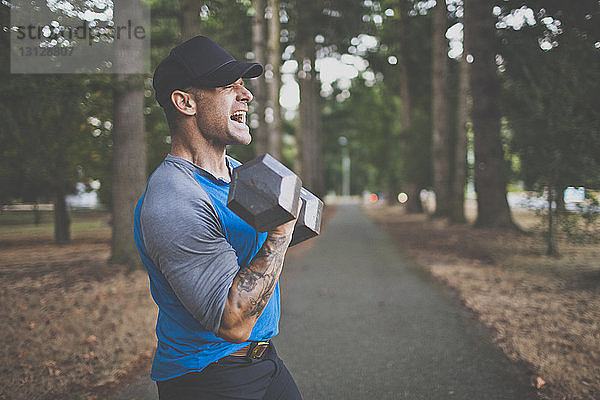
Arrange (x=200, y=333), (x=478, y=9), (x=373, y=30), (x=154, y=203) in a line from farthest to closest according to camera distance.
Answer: (x=373, y=30), (x=478, y=9), (x=200, y=333), (x=154, y=203)

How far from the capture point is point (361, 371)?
5070mm

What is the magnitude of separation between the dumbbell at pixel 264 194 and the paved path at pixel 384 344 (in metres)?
3.19

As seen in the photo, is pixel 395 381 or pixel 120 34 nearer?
pixel 395 381

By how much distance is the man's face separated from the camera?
1.92 metres

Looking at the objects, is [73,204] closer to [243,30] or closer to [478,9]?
[243,30]

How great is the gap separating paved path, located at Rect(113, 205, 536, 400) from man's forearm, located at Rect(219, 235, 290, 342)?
9.97 ft

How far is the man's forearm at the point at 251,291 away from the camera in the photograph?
5.41 ft

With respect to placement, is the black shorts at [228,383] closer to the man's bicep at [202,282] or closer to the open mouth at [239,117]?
the man's bicep at [202,282]

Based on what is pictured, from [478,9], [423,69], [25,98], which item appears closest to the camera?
[25,98]

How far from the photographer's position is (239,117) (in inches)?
80.0

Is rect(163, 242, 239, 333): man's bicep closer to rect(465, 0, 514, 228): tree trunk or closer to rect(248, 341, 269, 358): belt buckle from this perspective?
rect(248, 341, 269, 358): belt buckle

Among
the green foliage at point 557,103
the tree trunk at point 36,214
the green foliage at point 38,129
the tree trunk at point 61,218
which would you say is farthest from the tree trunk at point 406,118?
the tree trunk at point 36,214

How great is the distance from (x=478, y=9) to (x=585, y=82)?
911cm

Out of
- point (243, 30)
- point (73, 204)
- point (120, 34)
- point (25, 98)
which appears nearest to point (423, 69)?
point (243, 30)
